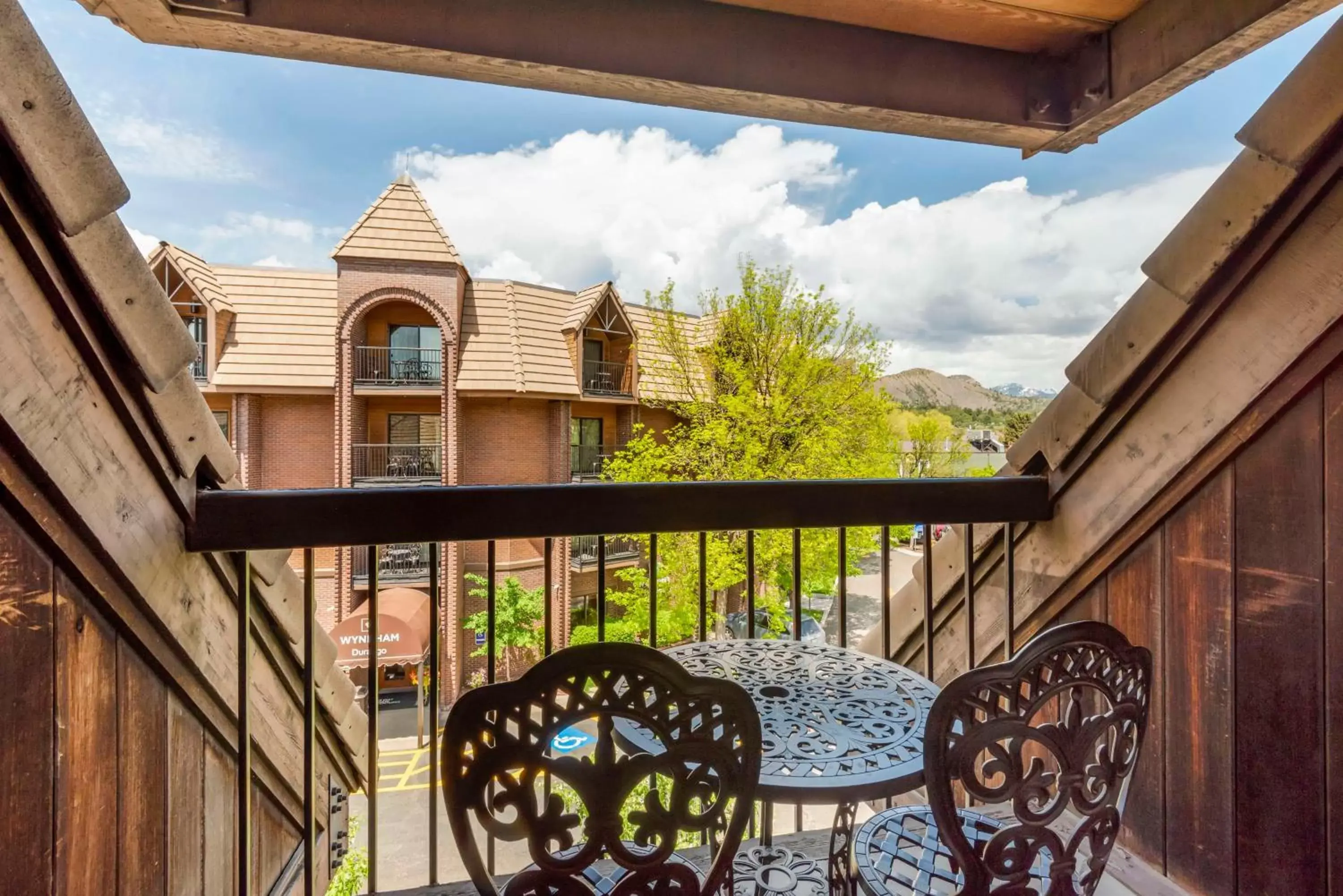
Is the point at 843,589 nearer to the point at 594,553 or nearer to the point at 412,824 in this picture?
the point at 412,824

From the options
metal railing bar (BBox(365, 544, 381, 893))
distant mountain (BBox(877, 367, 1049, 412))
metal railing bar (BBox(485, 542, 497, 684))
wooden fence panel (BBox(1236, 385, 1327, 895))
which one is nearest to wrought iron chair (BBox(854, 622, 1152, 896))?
wooden fence panel (BBox(1236, 385, 1327, 895))

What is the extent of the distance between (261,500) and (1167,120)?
2.64m

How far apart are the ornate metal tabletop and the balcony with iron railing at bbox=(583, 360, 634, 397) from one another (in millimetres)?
9033

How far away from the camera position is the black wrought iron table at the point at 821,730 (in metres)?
0.95

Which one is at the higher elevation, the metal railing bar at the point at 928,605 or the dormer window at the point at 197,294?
the dormer window at the point at 197,294

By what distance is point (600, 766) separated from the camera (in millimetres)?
694

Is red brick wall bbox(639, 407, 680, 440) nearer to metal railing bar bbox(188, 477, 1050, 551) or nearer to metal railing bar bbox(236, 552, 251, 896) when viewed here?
metal railing bar bbox(188, 477, 1050, 551)

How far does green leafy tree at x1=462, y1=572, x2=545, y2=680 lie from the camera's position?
9211 mm

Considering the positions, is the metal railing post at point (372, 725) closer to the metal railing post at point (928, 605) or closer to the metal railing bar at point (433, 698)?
the metal railing bar at point (433, 698)

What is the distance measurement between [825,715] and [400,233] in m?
9.74

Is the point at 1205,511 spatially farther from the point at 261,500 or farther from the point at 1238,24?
the point at 261,500

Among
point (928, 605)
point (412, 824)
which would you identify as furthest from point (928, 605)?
point (412, 824)

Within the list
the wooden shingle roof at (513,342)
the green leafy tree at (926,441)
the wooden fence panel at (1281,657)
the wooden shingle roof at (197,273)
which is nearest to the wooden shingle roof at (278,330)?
the wooden shingle roof at (197,273)

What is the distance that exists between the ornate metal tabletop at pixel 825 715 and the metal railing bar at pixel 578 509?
1.06ft
